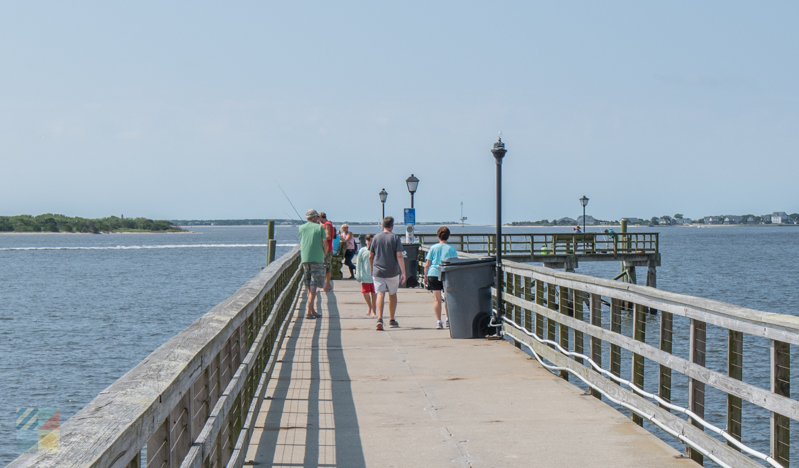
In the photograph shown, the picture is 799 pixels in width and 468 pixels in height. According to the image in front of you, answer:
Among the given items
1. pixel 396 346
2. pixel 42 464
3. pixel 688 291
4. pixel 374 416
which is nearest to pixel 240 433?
pixel 374 416

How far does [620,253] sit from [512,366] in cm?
3370

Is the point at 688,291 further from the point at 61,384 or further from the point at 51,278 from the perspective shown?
the point at 51,278

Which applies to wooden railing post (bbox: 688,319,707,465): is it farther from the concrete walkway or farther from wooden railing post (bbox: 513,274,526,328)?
wooden railing post (bbox: 513,274,526,328)

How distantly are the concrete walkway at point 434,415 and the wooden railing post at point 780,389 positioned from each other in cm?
91

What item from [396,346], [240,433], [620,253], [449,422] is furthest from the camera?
[620,253]

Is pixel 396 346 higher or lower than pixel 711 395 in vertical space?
higher

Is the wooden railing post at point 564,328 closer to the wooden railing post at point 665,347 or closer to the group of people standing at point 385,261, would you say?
the wooden railing post at point 665,347

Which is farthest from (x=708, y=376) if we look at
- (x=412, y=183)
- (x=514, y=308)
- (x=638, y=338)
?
(x=412, y=183)

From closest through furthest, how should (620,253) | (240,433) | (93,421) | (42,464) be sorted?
(42,464) → (93,421) → (240,433) → (620,253)

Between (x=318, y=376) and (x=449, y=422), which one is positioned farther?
(x=318, y=376)

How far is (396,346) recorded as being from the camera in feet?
34.1

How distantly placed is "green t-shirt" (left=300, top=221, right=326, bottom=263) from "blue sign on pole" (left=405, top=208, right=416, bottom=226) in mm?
10998

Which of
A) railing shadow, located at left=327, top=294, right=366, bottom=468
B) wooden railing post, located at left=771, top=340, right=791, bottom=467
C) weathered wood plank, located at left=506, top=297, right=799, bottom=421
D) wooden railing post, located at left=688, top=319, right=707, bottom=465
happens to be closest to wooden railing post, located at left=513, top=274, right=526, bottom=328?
railing shadow, located at left=327, top=294, right=366, bottom=468

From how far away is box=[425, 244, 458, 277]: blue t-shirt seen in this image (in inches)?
444
